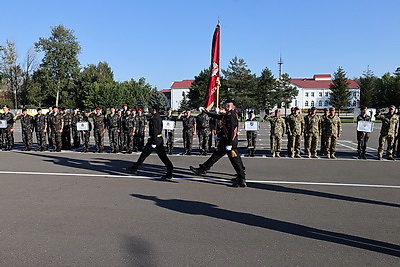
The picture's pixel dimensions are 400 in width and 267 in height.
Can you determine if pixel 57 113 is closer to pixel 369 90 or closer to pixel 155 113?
pixel 155 113

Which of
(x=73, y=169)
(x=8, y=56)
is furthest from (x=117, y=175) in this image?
(x=8, y=56)

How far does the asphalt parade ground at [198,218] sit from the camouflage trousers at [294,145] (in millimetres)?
2781

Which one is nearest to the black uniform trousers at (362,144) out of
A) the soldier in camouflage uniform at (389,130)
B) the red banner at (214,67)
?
the soldier in camouflage uniform at (389,130)

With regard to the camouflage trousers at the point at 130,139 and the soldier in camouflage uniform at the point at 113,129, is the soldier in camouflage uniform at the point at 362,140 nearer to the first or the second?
the camouflage trousers at the point at 130,139

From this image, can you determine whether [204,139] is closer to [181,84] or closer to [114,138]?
[114,138]

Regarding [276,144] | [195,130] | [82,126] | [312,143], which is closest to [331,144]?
[312,143]

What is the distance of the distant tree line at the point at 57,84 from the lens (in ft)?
223

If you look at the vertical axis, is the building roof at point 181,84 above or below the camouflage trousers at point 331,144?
above

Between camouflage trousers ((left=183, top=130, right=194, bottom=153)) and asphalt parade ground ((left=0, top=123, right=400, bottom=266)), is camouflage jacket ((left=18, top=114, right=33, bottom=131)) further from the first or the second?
camouflage trousers ((left=183, top=130, right=194, bottom=153))

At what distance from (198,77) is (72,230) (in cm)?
8078

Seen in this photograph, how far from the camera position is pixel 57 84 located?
69812mm

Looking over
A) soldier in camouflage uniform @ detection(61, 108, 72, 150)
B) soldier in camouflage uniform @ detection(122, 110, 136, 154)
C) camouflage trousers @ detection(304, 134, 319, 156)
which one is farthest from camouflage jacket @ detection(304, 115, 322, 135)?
soldier in camouflage uniform @ detection(61, 108, 72, 150)

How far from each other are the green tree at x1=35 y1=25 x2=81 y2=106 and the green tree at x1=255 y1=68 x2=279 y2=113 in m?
37.0

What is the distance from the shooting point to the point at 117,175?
370 inches
